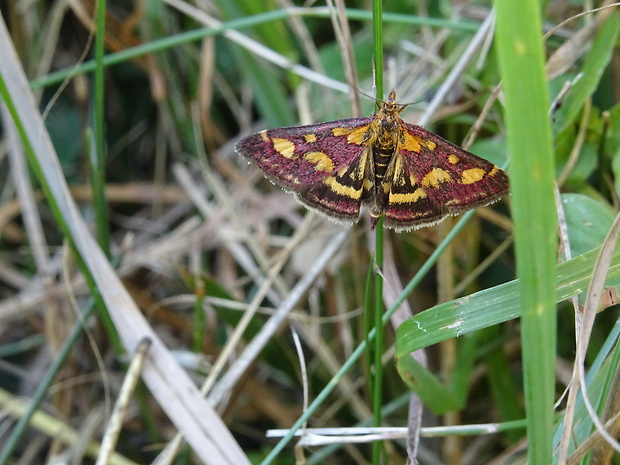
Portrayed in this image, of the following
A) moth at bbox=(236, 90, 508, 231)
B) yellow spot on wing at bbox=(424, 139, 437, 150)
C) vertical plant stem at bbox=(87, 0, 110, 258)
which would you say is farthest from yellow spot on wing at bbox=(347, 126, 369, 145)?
vertical plant stem at bbox=(87, 0, 110, 258)

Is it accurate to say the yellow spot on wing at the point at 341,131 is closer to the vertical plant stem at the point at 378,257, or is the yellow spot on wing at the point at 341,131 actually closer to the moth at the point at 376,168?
the moth at the point at 376,168

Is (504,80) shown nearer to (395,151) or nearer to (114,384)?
(395,151)

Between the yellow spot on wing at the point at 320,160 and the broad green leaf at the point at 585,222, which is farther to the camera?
the yellow spot on wing at the point at 320,160

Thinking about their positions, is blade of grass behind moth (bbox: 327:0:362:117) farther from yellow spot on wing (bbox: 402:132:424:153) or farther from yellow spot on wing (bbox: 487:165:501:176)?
yellow spot on wing (bbox: 487:165:501:176)

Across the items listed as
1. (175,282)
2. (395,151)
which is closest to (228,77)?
(175,282)

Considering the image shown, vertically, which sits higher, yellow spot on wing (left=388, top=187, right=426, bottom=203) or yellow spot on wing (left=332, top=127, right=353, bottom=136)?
yellow spot on wing (left=332, top=127, right=353, bottom=136)

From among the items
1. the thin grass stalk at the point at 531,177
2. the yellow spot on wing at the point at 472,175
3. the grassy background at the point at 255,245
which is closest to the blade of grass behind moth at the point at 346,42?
the grassy background at the point at 255,245

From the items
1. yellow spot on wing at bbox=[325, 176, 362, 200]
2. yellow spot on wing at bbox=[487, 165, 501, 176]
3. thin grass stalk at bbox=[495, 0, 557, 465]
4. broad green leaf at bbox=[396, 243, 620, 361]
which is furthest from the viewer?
yellow spot on wing at bbox=[325, 176, 362, 200]
